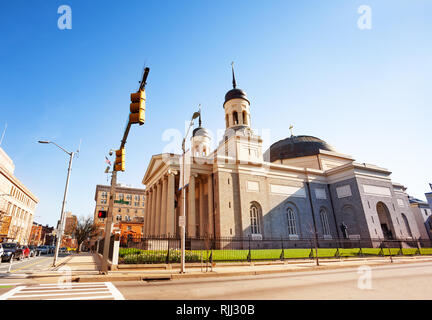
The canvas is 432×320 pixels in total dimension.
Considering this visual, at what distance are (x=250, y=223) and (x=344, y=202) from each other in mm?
16888

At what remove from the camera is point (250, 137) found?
128ft

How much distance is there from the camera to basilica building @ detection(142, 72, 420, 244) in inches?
1254

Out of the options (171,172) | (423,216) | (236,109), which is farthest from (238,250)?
(423,216)

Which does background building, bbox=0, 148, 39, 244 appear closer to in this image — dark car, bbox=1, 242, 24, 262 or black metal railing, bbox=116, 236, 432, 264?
dark car, bbox=1, 242, 24, 262

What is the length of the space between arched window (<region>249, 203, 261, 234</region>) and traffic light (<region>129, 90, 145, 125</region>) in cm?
2768

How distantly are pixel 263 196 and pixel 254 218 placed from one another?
3.40 m

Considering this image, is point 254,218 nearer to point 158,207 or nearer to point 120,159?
point 158,207

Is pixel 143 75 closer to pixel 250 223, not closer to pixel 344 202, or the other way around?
pixel 250 223

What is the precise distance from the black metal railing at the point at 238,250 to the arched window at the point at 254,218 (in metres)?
1.78

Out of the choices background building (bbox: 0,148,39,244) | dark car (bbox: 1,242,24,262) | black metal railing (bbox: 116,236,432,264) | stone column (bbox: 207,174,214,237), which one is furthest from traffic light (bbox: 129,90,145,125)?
background building (bbox: 0,148,39,244)

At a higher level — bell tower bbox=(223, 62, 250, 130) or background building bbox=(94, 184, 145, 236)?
bell tower bbox=(223, 62, 250, 130)

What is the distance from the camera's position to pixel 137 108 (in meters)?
8.00

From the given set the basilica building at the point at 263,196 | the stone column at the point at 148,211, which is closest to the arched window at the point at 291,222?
the basilica building at the point at 263,196

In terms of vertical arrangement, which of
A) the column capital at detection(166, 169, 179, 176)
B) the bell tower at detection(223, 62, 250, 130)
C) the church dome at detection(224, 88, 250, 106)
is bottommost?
the column capital at detection(166, 169, 179, 176)
